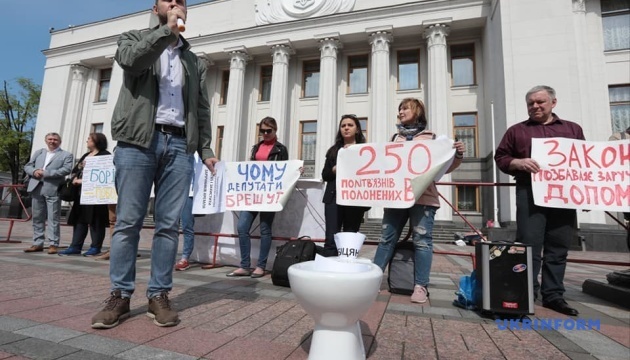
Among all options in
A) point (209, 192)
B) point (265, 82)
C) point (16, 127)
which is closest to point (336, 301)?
point (209, 192)

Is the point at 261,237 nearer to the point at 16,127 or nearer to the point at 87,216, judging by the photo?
the point at 87,216

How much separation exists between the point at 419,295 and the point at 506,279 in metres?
0.76

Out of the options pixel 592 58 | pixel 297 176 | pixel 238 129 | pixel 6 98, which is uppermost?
pixel 6 98

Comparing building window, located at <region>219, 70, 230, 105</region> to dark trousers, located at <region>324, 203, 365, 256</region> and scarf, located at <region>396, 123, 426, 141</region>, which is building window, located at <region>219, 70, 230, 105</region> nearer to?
dark trousers, located at <region>324, 203, 365, 256</region>

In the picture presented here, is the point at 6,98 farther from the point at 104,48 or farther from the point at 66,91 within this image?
the point at 104,48

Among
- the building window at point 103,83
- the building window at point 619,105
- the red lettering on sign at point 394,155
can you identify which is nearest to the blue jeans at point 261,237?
the red lettering on sign at point 394,155

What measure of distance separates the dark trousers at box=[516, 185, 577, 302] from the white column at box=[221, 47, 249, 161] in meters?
19.4

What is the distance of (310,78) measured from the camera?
22062mm

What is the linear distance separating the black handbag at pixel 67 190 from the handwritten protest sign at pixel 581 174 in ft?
21.9

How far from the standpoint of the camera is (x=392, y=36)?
19516 millimetres

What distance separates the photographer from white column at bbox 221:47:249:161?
2134 centimetres

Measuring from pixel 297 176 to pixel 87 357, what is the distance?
117 inches

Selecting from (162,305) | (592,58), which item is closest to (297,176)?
(162,305)

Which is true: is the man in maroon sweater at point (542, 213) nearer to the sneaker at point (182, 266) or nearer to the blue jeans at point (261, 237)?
the blue jeans at point (261, 237)
